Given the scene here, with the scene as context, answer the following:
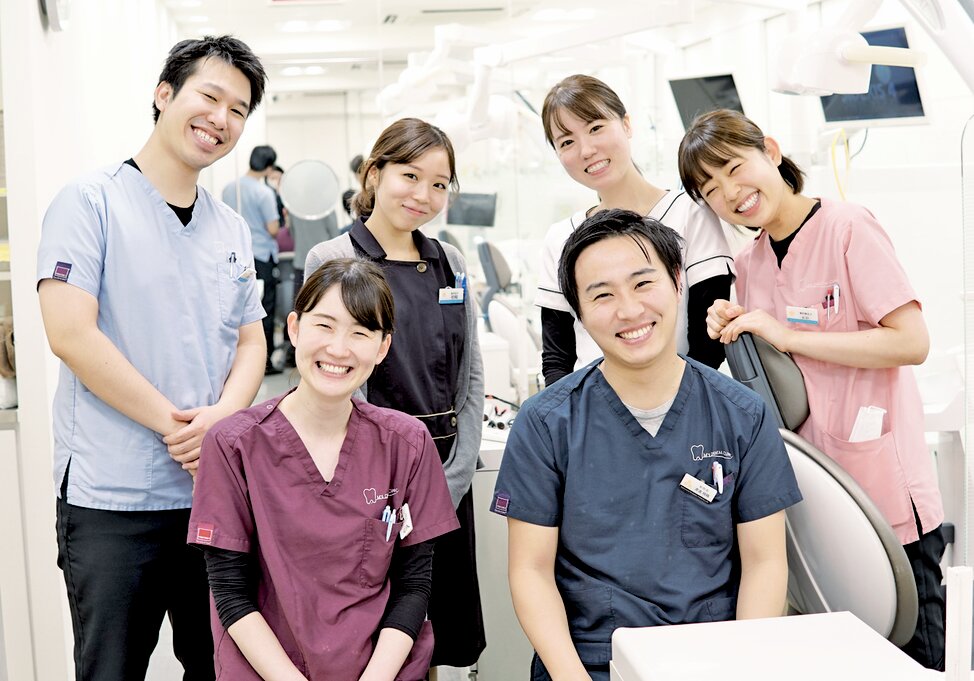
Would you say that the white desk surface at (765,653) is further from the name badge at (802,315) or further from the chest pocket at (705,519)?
the name badge at (802,315)

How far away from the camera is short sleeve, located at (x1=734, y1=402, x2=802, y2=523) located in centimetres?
142

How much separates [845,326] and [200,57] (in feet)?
4.13

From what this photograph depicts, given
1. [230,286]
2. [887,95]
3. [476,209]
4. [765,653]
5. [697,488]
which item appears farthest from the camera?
[476,209]

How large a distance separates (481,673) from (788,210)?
127cm

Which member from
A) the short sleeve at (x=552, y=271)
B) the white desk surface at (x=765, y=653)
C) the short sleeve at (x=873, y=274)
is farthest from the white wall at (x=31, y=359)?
the short sleeve at (x=873, y=274)

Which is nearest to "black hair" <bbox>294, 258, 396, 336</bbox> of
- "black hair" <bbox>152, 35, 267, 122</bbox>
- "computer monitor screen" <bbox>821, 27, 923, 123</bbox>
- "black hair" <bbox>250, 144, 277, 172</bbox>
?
"black hair" <bbox>152, 35, 267, 122</bbox>

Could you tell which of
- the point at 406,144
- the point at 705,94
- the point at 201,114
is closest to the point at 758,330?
the point at 406,144

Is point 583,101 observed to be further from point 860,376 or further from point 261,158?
point 261,158

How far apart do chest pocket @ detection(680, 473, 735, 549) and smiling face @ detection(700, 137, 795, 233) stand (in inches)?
21.1

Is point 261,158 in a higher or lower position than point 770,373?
higher

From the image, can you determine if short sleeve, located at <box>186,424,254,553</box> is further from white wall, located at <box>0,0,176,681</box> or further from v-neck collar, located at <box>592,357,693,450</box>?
white wall, located at <box>0,0,176,681</box>

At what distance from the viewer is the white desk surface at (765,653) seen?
36.6 inches

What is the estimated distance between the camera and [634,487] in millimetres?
1408

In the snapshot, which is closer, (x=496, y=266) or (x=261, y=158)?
(x=496, y=266)
